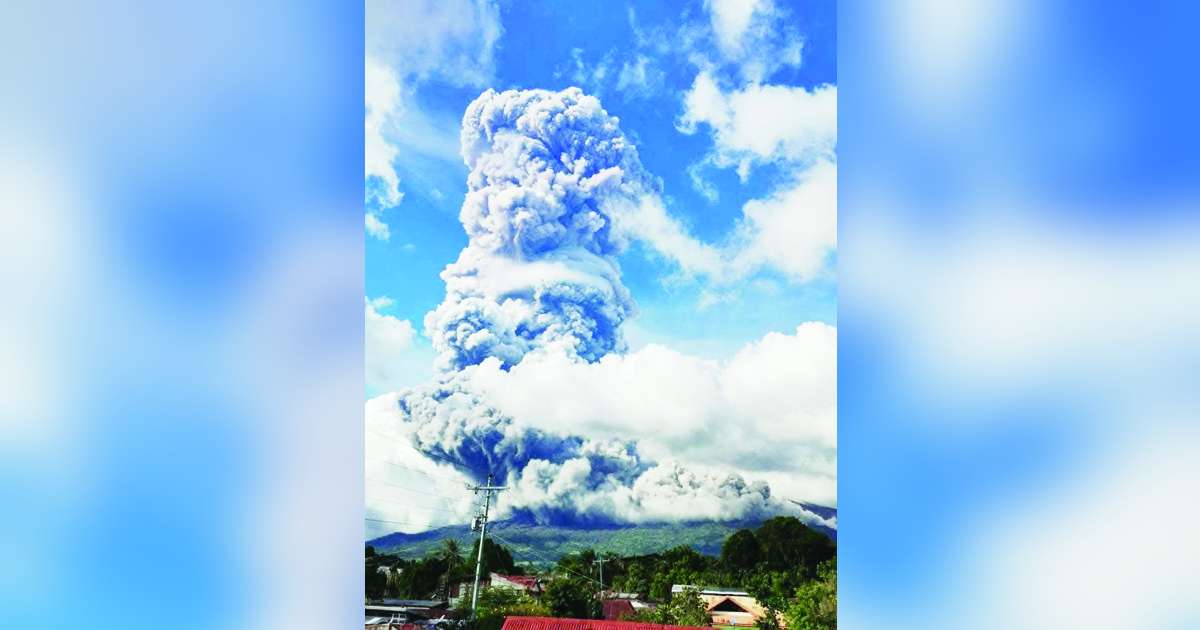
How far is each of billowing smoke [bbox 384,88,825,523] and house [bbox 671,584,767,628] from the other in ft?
1.54

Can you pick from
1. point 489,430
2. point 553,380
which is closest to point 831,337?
point 553,380

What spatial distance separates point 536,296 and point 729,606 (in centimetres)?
203

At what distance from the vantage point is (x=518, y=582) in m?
4.79

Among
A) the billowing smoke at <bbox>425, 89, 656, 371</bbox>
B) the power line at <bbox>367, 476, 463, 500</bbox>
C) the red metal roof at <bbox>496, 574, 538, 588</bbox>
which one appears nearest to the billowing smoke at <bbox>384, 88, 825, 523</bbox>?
the billowing smoke at <bbox>425, 89, 656, 371</bbox>

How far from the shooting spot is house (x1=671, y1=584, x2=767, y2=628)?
4.63 m

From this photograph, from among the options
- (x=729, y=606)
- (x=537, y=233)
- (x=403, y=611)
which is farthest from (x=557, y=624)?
(x=537, y=233)

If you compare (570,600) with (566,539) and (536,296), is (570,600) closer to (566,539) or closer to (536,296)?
(566,539)

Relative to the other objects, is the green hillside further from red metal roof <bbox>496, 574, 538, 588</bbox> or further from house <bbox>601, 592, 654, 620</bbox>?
house <bbox>601, 592, 654, 620</bbox>

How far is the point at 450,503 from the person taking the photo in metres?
4.77

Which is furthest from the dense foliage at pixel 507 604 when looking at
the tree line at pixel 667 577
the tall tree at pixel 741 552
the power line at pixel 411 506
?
the tall tree at pixel 741 552

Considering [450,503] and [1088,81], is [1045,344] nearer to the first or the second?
[1088,81]

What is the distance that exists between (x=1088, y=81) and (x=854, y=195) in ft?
1.12

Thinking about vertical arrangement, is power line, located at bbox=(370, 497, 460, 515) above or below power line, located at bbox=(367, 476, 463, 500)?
below

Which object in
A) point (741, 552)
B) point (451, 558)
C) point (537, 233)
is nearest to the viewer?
point (741, 552)
